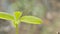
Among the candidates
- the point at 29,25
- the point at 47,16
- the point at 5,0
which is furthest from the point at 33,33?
the point at 5,0

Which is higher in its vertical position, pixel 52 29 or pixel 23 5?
pixel 23 5

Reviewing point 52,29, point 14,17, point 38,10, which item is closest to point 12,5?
point 38,10

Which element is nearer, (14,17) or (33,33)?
(14,17)

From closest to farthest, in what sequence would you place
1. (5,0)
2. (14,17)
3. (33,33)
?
(14,17)
(33,33)
(5,0)

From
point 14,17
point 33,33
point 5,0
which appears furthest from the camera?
point 5,0

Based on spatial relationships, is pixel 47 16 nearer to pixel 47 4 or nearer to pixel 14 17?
pixel 47 4

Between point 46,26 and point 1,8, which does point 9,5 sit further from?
point 46,26
